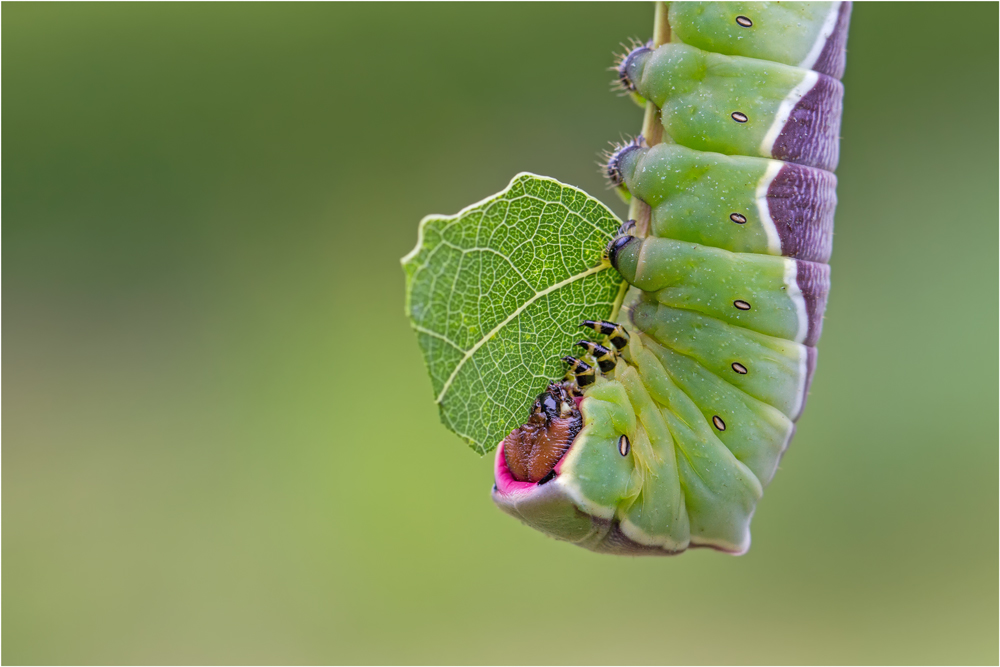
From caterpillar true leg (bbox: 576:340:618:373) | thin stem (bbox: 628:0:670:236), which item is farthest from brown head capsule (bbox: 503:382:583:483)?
thin stem (bbox: 628:0:670:236)

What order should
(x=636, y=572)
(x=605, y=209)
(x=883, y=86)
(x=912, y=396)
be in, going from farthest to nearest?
1. (x=883, y=86)
2. (x=912, y=396)
3. (x=636, y=572)
4. (x=605, y=209)

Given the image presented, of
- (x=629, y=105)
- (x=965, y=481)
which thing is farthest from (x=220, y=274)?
(x=965, y=481)

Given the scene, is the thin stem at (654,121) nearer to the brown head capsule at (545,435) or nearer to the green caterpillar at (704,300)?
the green caterpillar at (704,300)

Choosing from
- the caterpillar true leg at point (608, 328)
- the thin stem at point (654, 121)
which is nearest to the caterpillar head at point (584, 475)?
the caterpillar true leg at point (608, 328)

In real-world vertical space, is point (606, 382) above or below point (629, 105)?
below

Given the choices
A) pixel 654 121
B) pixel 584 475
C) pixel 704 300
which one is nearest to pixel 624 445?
pixel 584 475

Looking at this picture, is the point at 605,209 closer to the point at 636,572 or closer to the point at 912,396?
the point at 636,572
